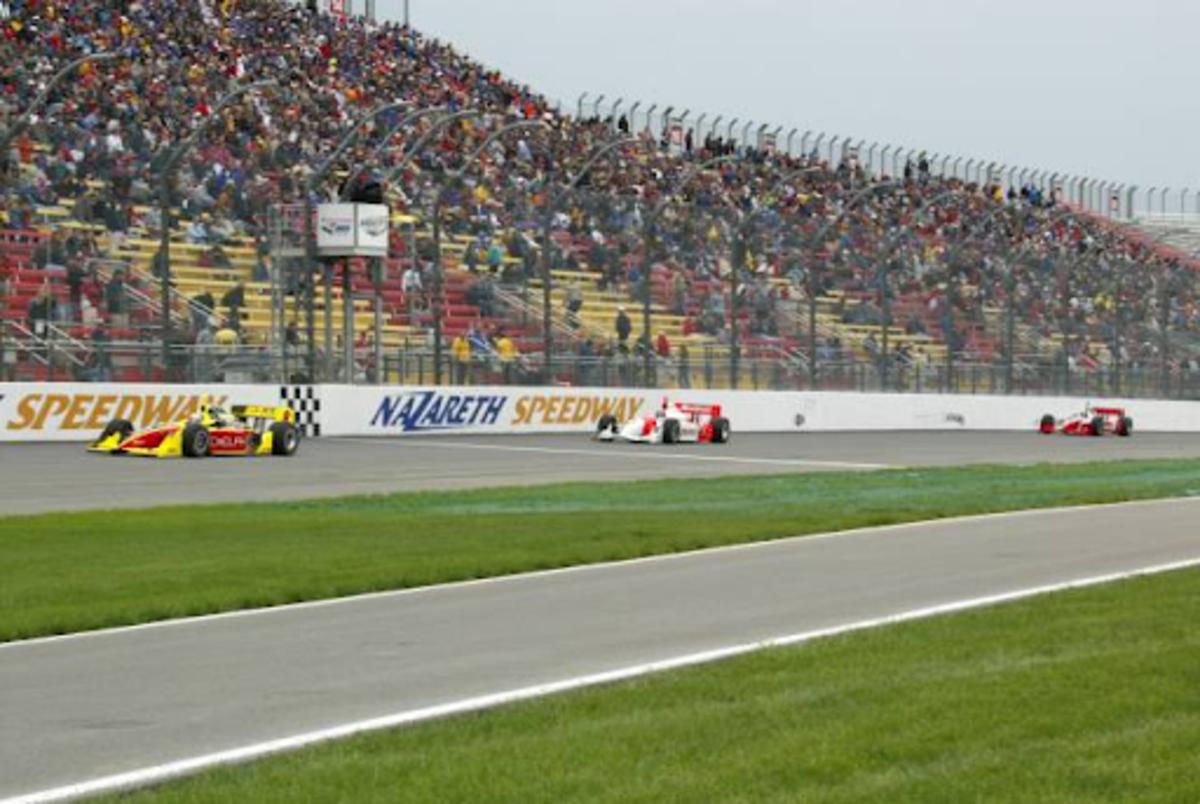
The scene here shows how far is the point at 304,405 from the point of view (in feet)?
117

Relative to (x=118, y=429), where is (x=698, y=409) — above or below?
above

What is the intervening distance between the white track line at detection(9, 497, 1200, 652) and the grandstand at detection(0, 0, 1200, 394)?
15823 millimetres

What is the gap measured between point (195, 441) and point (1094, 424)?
80.1 feet

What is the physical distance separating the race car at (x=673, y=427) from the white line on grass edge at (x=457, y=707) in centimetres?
2471

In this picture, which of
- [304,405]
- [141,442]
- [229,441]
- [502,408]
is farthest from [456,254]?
[141,442]

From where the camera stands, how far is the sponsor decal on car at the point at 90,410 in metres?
31.5

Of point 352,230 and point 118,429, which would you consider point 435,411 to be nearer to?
point 352,230

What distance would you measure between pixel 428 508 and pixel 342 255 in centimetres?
1642

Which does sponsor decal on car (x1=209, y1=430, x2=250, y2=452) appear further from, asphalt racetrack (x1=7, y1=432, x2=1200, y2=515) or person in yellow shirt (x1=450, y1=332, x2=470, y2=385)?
person in yellow shirt (x1=450, y1=332, x2=470, y2=385)

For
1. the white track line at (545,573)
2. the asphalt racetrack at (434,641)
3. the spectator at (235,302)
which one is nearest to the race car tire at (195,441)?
the spectator at (235,302)

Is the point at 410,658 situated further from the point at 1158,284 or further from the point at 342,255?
the point at 1158,284

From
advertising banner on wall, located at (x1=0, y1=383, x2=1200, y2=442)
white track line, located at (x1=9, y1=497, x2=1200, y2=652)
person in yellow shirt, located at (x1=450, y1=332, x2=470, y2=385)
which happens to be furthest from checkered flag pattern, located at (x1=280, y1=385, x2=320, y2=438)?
white track line, located at (x1=9, y1=497, x2=1200, y2=652)

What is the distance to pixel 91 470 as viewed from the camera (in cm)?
2511

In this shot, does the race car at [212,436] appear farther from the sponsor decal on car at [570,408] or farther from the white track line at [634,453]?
the sponsor decal on car at [570,408]
